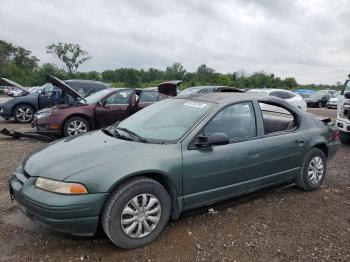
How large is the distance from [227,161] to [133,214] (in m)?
1.20

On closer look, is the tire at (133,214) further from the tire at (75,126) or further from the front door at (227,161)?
the tire at (75,126)

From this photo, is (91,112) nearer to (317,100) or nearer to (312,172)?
(312,172)

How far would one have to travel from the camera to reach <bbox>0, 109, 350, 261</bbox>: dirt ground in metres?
3.26

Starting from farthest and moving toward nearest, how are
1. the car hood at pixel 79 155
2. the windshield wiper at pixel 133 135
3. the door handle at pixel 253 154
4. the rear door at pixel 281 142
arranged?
the rear door at pixel 281 142, the door handle at pixel 253 154, the windshield wiper at pixel 133 135, the car hood at pixel 79 155

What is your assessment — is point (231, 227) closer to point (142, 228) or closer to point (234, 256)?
point (234, 256)

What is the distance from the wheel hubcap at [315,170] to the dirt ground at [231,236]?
0.30 meters

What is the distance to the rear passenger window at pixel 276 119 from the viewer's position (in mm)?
4504

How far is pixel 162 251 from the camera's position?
3.32 meters

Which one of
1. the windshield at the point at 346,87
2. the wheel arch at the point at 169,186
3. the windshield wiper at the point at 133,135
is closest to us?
the wheel arch at the point at 169,186

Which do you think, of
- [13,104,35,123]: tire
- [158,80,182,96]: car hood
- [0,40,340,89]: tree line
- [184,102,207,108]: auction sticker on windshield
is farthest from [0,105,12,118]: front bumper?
[0,40,340,89]: tree line

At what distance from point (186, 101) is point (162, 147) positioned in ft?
3.52

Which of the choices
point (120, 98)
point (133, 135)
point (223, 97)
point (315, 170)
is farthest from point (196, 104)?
point (120, 98)

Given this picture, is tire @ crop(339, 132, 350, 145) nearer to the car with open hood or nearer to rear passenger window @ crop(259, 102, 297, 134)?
the car with open hood

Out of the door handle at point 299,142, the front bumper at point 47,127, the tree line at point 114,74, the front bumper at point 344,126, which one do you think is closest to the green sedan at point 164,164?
the door handle at point 299,142
